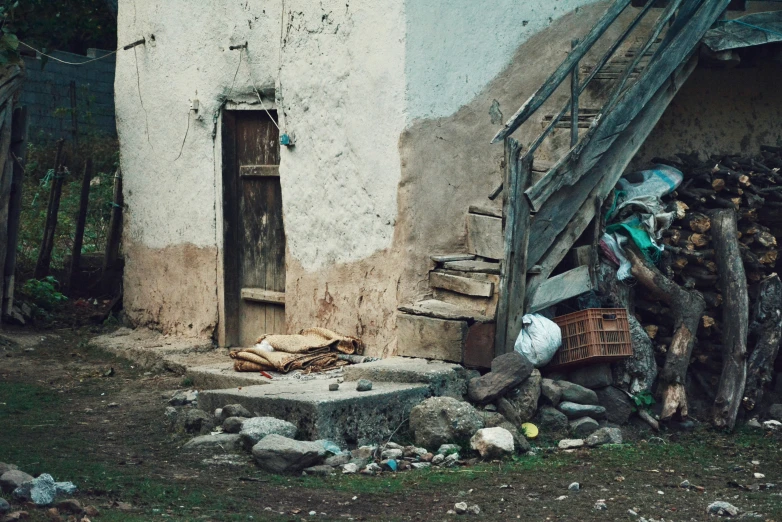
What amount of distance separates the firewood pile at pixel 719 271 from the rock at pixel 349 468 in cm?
302

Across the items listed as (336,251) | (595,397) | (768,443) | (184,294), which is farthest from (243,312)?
(768,443)

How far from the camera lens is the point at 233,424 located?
6777 millimetres

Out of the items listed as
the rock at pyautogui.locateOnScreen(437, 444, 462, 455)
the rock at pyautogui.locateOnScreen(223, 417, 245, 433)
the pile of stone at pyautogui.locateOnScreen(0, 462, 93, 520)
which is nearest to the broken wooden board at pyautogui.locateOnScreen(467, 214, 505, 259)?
the rock at pyautogui.locateOnScreen(437, 444, 462, 455)

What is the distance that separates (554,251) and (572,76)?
126 cm

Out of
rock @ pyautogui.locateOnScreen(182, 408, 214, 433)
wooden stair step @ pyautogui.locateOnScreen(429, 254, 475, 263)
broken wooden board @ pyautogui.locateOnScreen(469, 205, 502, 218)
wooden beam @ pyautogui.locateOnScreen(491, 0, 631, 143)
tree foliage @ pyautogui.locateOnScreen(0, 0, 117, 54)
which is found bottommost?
rock @ pyautogui.locateOnScreen(182, 408, 214, 433)

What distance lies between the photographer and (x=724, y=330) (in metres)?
8.55

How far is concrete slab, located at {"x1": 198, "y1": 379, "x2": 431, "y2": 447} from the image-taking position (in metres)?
6.68

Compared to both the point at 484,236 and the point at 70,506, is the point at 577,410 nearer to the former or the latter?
the point at 484,236

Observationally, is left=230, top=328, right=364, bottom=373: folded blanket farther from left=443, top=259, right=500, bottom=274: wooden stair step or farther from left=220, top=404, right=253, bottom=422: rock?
left=220, top=404, right=253, bottom=422: rock

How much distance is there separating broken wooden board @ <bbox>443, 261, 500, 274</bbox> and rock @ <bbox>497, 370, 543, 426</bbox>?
808 millimetres

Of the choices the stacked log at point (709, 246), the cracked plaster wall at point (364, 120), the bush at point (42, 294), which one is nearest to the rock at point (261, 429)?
the cracked plaster wall at point (364, 120)

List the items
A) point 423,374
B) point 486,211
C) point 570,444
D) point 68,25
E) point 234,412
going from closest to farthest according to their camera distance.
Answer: point 234,412 → point 570,444 → point 423,374 → point 486,211 → point 68,25

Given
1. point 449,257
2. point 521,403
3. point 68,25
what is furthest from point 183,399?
point 68,25

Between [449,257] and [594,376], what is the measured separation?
4.38ft
